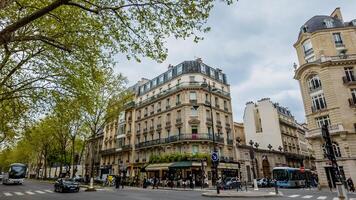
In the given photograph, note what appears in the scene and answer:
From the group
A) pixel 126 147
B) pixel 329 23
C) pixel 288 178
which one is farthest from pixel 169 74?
pixel 329 23

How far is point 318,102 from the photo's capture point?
3070 centimetres

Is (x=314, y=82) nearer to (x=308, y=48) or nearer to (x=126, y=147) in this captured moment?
(x=308, y=48)

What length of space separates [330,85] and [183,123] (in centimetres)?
1945

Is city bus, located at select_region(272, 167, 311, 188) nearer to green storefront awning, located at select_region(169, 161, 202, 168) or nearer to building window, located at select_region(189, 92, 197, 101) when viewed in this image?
green storefront awning, located at select_region(169, 161, 202, 168)

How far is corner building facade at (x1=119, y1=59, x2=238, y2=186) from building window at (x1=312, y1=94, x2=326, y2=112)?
41.1 feet

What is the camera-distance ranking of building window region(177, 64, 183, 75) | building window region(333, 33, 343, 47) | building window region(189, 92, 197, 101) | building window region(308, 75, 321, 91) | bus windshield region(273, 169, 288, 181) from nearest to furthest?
building window region(308, 75, 321, 91) → building window region(333, 33, 343, 47) → bus windshield region(273, 169, 288, 181) → building window region(189, 92, 197, 101) → building window region(177, 64, 183, 75)

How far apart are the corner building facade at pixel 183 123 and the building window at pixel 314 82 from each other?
12730 millimetres

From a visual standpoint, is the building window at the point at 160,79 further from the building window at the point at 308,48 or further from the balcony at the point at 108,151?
the building window at the point at 308,48

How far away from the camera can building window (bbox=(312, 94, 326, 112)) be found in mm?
30078

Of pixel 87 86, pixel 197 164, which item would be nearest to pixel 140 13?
pixel 87 86

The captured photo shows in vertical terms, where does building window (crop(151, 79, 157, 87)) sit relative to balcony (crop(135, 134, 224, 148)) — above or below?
above

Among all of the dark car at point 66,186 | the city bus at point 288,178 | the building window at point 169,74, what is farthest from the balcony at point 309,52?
the dark car at point 66,186

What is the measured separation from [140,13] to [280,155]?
4662cm

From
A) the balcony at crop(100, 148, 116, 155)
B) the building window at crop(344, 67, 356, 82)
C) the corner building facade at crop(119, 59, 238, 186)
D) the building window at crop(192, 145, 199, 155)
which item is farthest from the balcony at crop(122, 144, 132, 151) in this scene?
the building window at crop(344, 67, 356, 82)
